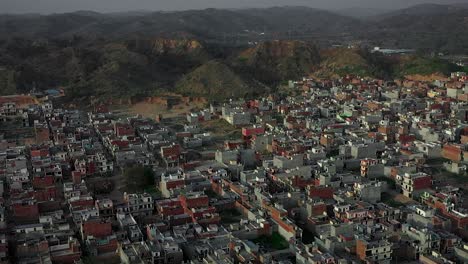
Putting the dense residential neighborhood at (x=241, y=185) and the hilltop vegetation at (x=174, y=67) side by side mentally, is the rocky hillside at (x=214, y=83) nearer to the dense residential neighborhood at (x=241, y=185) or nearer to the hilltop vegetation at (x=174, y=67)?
the hilltop vegetation at (x=174, y=67)

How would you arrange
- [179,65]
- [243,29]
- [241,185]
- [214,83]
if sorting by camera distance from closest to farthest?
[241,185] < [214,83] < [179,65] < [243,29]

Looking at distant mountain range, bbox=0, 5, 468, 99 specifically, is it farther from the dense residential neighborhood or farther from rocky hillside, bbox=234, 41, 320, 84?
the dense residential neighborhood

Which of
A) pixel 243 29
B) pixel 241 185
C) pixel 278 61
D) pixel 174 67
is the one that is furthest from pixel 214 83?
pixel 243 29

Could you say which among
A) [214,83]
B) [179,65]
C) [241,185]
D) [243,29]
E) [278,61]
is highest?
[243,29]

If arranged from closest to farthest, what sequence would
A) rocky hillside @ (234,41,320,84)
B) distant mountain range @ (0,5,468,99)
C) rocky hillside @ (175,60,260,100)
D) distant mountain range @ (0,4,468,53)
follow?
rocky hillside @ (175,60,260,100) → distant mountain range @ (0,5,468,99) → rocky hillside @ (234,41,320,84) → distant mountain range @ (0,4,468,53)

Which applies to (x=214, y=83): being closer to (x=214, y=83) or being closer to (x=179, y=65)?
(x=214, y=83)

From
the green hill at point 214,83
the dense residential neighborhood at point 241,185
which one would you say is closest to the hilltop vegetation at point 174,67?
the green hill at point 214,83

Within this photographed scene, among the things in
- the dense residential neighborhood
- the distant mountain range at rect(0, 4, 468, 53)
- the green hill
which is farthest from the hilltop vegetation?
the distant mountain range at rect(0, 4, 468, 53)

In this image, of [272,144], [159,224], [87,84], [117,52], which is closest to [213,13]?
[117,52]
